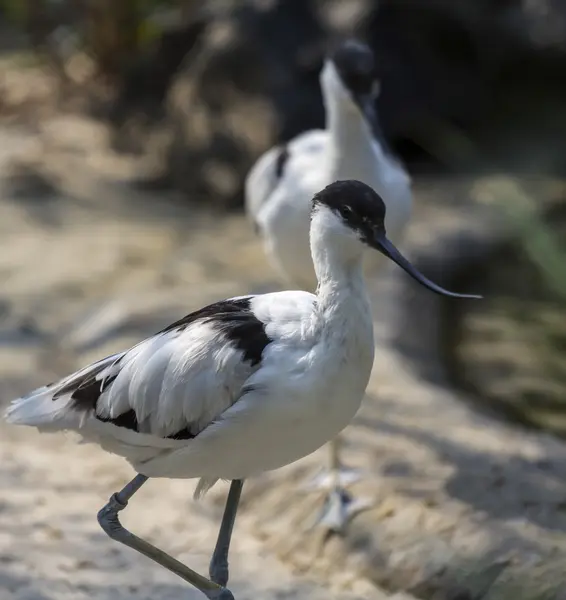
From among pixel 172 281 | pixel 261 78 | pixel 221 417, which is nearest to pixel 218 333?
pixel 221 417

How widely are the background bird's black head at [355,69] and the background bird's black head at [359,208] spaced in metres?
1.38

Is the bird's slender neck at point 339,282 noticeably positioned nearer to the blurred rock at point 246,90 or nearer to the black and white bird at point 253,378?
the black and white bird at point 253,378

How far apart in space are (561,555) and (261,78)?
4.14 m

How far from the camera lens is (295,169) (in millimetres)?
3918

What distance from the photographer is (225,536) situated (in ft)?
8.81

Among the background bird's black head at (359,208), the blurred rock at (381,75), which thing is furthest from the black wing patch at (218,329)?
the blurred rock at (381,75)

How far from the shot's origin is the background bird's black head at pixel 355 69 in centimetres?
368

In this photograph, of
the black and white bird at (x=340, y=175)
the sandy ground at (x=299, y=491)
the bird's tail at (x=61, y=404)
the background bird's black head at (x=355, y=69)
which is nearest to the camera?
the bird's tail at (x=61, y=404)

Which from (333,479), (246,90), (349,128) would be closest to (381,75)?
(246,90)

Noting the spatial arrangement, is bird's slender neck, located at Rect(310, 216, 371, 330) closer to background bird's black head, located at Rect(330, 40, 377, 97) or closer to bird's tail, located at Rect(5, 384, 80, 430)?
bird's tail, located at Rect(5, 384, 80, 430)

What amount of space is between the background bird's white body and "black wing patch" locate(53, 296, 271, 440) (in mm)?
1111

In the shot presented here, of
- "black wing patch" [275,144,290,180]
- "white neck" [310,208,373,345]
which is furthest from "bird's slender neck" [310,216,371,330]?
"black wing patch" [275,144,290,180]

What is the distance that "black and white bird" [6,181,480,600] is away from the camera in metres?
2.28

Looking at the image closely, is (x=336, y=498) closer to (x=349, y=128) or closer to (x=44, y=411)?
(x=44, y=411)
